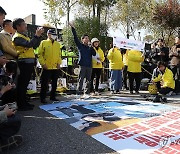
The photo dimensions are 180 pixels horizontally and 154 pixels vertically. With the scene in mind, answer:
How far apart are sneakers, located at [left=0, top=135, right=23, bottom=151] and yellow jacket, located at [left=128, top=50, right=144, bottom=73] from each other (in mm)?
5008

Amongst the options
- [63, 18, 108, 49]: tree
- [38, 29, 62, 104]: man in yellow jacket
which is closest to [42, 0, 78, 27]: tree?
[63, 18, 108, 49]: tree

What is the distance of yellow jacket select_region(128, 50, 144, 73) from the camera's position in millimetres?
7512

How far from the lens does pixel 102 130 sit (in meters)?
3.60

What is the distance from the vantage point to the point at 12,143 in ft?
9.68

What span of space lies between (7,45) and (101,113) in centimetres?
208

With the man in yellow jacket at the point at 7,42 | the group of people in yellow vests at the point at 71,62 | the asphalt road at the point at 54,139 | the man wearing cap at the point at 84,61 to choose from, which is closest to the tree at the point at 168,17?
the group of people in yellow vests at the point at 71,62

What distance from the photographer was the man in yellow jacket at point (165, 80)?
Answer: 6.71 meters

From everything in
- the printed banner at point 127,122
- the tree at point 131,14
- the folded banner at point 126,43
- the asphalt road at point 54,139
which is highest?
the tree at point 131,14

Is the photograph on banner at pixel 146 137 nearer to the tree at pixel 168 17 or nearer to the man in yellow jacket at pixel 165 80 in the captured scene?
the man in yellow jacket at pixel 165 80

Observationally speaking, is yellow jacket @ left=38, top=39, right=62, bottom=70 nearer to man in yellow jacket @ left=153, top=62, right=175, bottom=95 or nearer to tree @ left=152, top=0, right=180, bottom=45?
man in yellow jacket @ left=153, top=62, right=175, bottom=95

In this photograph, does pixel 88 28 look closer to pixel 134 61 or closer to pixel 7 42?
pixel 134 61

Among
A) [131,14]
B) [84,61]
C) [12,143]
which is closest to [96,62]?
[84,61]

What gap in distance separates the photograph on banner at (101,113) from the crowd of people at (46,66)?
76cm

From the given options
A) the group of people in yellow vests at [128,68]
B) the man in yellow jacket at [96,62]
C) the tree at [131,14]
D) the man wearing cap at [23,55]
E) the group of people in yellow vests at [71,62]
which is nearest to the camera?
the man wearing cap at [23,55]
